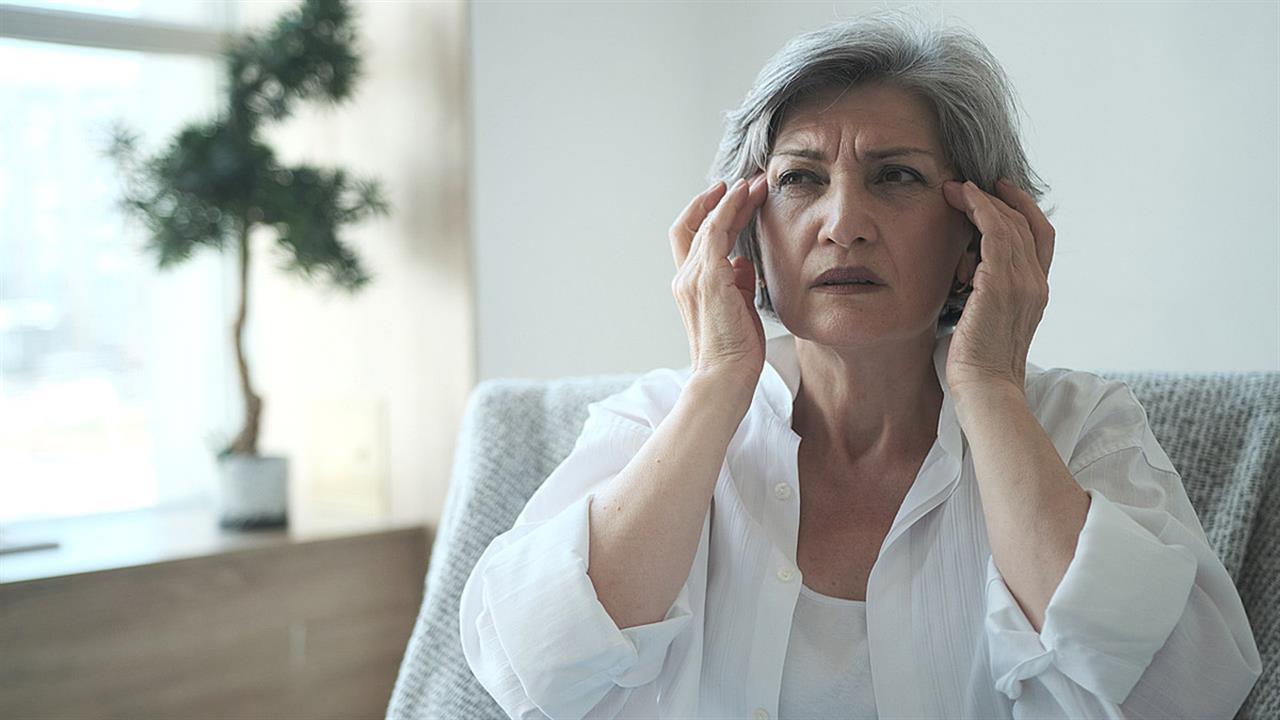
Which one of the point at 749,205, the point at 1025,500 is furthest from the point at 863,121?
the point at 1025,500

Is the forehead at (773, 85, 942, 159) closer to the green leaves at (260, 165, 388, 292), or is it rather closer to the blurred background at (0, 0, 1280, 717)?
the blurred background at (0, 0, 1280, 717)

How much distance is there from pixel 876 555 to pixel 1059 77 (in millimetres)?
854

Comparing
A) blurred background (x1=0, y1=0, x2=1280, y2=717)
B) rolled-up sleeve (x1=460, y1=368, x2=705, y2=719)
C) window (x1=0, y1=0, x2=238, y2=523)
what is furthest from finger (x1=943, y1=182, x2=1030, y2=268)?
window (x1=0, y1=0, x2=238, y2=523)

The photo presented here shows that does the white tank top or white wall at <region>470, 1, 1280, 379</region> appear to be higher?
white wall at <region>470, 1, 1280, 379</region>

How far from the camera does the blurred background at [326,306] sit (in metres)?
1.85

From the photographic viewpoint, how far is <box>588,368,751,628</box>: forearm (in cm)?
112

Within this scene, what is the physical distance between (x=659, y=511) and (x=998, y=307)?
0.39m

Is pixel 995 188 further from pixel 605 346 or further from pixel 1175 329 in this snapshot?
pixel 605 346

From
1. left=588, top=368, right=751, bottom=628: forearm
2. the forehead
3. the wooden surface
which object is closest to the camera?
left=588, top=368, right=751, bottom=628: forearm

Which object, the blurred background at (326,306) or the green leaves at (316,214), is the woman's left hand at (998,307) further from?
the green leaves at (316,214)

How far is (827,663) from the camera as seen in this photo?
1.17 meters

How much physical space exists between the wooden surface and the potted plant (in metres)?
0.16

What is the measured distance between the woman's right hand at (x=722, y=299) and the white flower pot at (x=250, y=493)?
1.11 metres

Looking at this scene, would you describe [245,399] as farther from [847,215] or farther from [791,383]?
[847,215]
